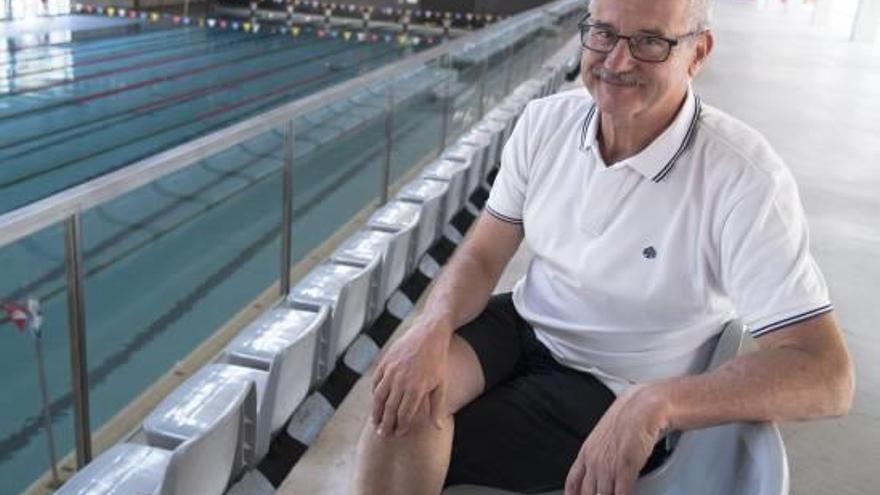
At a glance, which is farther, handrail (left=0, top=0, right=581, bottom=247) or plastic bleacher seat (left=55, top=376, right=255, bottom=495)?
handrail (left=0, top=0, right=581, bottom=247)

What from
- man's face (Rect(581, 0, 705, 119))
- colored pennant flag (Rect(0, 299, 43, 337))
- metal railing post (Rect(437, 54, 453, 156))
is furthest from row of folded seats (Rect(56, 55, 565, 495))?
metal railing post (Rect(437, 54, 453, 156))

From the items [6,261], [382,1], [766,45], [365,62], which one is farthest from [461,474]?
[382,1]

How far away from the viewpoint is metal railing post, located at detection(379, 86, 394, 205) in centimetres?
346

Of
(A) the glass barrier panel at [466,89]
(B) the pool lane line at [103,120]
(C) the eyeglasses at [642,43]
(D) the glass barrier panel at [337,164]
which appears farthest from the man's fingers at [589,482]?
(B) the pool lane line at [103,120]

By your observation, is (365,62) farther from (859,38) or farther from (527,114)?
(527,114)

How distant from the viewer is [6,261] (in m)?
2.09

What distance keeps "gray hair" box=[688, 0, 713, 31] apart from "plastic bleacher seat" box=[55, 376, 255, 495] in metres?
0.82

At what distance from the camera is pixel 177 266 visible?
147 inches

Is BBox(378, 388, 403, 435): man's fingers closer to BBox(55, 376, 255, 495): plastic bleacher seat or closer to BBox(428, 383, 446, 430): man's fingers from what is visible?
BBox(428, 383, 446, 430): man's fingers

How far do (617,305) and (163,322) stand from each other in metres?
2.63

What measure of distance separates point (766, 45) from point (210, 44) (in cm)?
800

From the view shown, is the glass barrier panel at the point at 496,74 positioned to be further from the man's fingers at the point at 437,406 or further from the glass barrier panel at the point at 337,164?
the man's fingers at the point at 437,406

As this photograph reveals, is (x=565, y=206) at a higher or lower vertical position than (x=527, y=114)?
lower

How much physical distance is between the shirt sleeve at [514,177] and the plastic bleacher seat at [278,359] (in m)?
0.44
